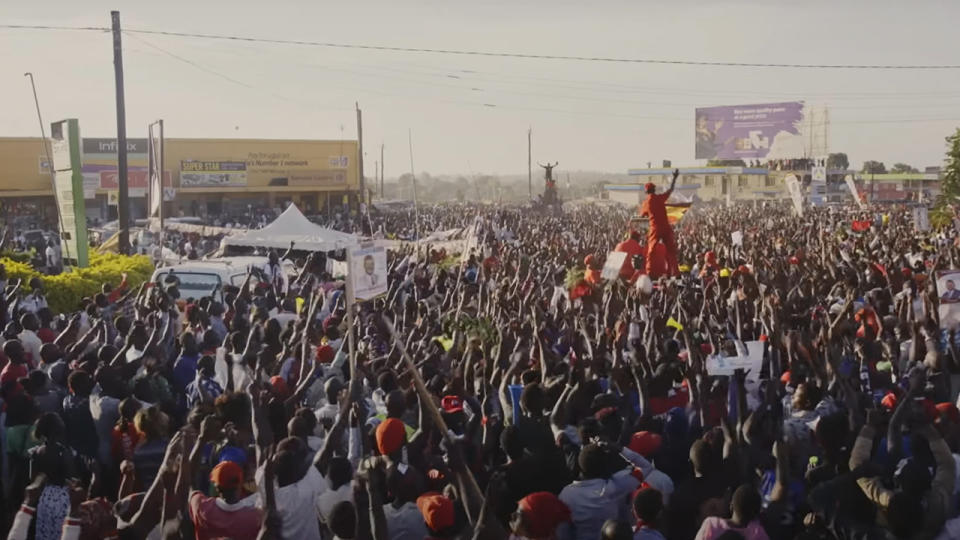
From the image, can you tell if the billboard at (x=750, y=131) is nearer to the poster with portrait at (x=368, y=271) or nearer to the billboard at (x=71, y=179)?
the billboard at (x=71, y=179)

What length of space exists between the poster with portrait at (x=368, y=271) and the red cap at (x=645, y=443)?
315 cm

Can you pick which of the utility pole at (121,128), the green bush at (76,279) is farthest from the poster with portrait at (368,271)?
the utility pole at (121,128)

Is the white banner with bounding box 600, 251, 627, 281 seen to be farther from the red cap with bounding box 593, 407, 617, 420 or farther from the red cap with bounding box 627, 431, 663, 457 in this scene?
the red cap with bounding box 627, 431, 663, 457

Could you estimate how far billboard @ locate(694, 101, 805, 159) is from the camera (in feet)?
206

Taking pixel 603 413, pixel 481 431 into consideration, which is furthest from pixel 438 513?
pixel 603 413

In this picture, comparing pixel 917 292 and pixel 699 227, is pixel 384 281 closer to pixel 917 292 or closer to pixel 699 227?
pixel 917 292

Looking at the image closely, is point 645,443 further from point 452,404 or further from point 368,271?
point 368,271

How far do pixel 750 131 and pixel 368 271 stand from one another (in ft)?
198

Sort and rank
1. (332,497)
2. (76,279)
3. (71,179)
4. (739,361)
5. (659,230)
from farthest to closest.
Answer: (659,230)
(71,179)
(76,279)
(739,361)
(332,497)

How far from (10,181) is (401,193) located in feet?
322

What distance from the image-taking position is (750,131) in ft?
212

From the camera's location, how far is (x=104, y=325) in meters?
9.21

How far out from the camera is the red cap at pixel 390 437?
16.5ft

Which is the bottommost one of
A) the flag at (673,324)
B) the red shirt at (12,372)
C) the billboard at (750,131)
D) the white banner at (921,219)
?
the flag at (673,324)
